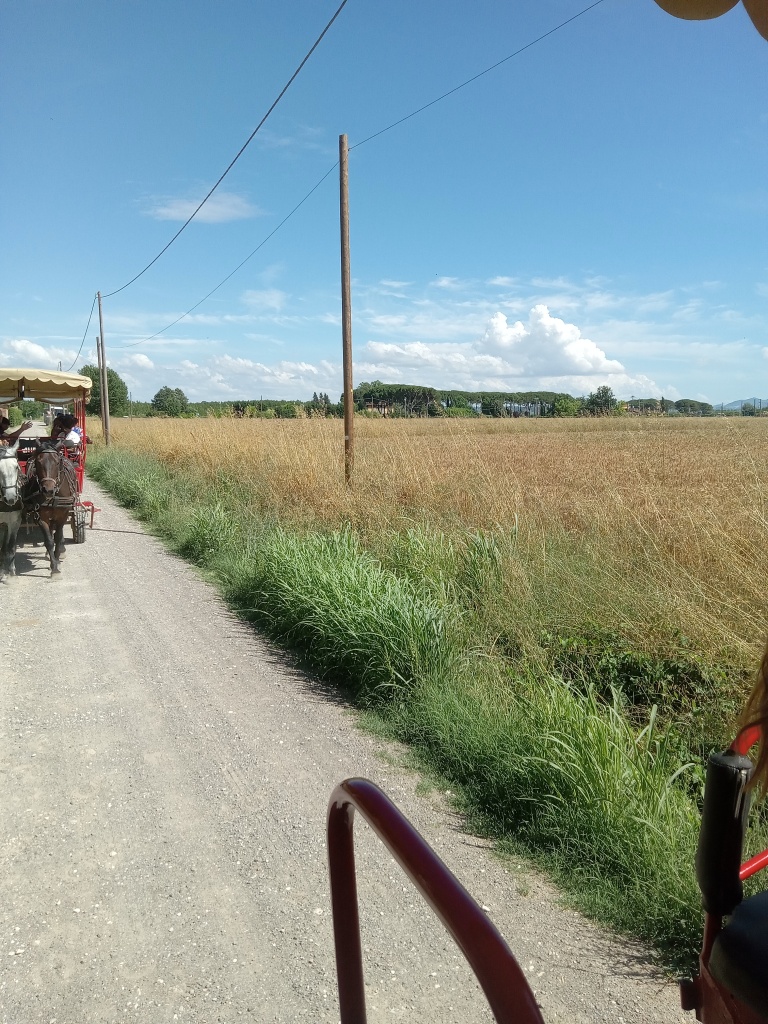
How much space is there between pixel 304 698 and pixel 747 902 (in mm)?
4215

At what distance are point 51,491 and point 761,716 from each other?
372 inches

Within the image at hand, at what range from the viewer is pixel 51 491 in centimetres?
933

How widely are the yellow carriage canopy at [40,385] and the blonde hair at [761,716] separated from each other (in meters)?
12.6

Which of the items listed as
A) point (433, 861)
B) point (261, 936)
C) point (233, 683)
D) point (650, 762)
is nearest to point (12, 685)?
point (233, 683)

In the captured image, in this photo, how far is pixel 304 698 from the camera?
17.6ft

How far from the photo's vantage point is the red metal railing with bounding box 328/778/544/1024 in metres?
0.95

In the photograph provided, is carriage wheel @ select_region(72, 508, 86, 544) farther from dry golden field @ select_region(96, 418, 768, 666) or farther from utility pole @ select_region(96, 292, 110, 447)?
utility pole @ select_region(96, 292, 110, 447)

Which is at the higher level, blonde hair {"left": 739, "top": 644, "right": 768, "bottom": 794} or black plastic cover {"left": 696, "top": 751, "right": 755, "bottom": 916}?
blonde hair {"left": 739, "top": 644, "right": 768, "bottom": 794}

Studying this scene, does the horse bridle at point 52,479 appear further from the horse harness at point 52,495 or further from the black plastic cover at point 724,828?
the black plastic cover at point 724,828

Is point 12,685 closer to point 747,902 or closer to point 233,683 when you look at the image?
point 233,683

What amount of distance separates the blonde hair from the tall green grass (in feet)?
6.04

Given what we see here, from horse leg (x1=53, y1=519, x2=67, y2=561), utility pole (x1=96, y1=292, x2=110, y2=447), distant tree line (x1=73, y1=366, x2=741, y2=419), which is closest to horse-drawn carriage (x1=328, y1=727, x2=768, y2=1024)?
distant tree line (x1=73, y1=366, x2=741, y2=419)

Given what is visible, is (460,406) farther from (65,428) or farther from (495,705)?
(495,705)

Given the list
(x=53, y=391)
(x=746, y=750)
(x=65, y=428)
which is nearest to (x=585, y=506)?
(x=746, y=750)
